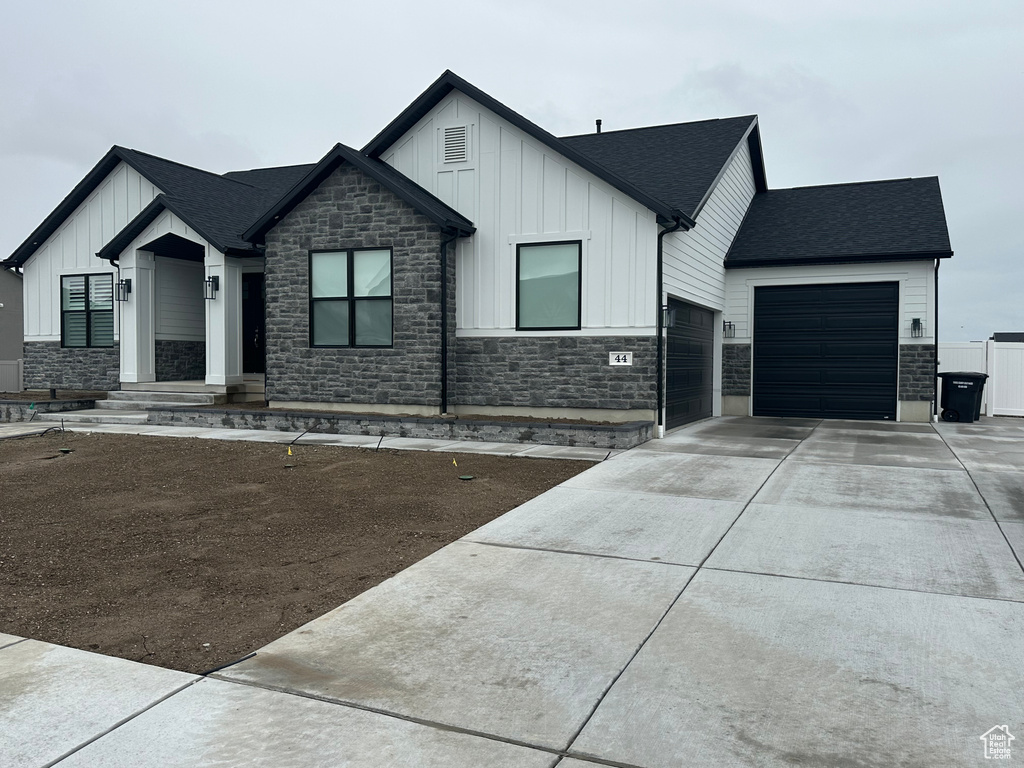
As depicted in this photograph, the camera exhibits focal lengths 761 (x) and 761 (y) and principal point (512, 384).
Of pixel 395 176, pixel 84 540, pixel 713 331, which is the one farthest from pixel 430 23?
pixel 84 540

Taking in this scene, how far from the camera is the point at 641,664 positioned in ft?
12.6

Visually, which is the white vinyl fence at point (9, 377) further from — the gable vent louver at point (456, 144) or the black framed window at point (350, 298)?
the gable vent louver at point (456, 144)

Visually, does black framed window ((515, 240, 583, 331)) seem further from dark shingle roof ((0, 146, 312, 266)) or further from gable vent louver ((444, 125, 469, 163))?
dark shingle roof ((0, 146, 312, 266))

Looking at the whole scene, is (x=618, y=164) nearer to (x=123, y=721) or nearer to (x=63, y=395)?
(x=63, y=395)

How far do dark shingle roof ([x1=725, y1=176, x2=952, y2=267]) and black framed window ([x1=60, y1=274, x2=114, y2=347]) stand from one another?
14.9 m

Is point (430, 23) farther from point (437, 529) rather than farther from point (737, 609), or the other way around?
point (737, 609)

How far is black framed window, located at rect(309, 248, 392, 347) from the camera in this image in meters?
14.1

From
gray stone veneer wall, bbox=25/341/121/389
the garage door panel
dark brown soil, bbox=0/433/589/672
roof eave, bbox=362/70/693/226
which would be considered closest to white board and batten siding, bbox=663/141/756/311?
roof eave, bbox=362/70/693/226

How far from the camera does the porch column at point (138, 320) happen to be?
1722 cm

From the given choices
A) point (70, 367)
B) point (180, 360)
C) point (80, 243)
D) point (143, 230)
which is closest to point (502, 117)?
point (143, 230)

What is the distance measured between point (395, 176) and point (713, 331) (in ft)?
26.6

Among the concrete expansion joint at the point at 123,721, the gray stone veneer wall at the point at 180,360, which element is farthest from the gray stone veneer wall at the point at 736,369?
the concrete expansion joint at the point at 123,721

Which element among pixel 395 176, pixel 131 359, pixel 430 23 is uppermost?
pixel 430 23

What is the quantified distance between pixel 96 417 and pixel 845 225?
16.7 meters
